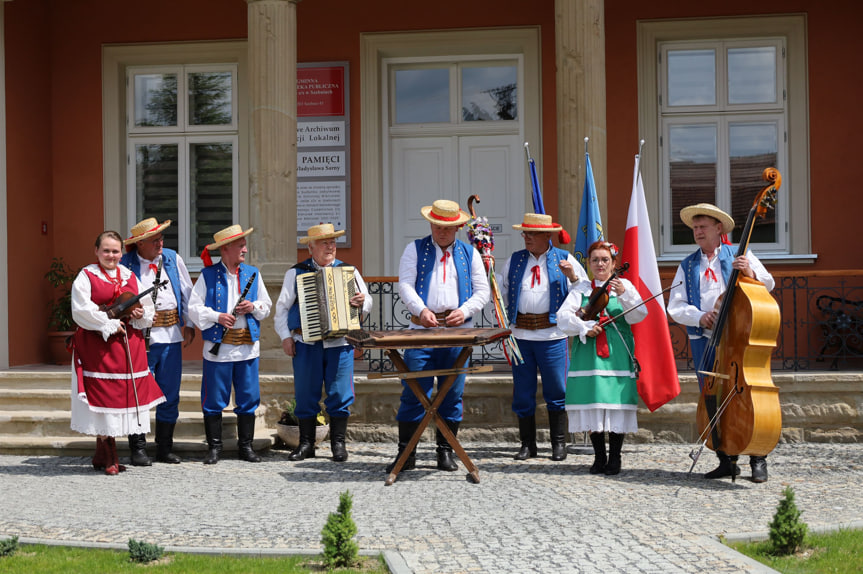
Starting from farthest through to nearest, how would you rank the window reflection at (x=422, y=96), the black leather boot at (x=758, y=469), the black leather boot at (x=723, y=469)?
the window reflection at (x=422, y=96) → the black leather boot at (x=723, y=469) → the black leather boot at (x=758, y=469)

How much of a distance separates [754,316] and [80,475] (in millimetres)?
4867

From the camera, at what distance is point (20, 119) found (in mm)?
11000

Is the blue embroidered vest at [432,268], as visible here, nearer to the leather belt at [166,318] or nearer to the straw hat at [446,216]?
the straw hat at [446,216]

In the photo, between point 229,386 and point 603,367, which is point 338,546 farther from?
point 229,386

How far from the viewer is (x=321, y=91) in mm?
11359

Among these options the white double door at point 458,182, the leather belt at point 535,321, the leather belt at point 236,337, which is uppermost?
the white double door at point 458,182

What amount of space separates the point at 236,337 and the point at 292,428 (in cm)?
104

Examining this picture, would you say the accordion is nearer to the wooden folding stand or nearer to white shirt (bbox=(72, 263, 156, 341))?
the wooden folding stand

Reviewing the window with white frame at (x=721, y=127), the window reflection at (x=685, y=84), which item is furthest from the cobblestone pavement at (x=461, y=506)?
the window reflection at (x=685, y=84)

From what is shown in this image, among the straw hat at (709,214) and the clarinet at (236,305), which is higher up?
the straw hat at (709,214)

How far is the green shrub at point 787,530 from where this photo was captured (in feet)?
15.9

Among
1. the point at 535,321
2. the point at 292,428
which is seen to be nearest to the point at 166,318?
the point at 292,428

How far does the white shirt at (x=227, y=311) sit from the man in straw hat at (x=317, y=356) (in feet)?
0.77

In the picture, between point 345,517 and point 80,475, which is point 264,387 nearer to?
point 80,475
